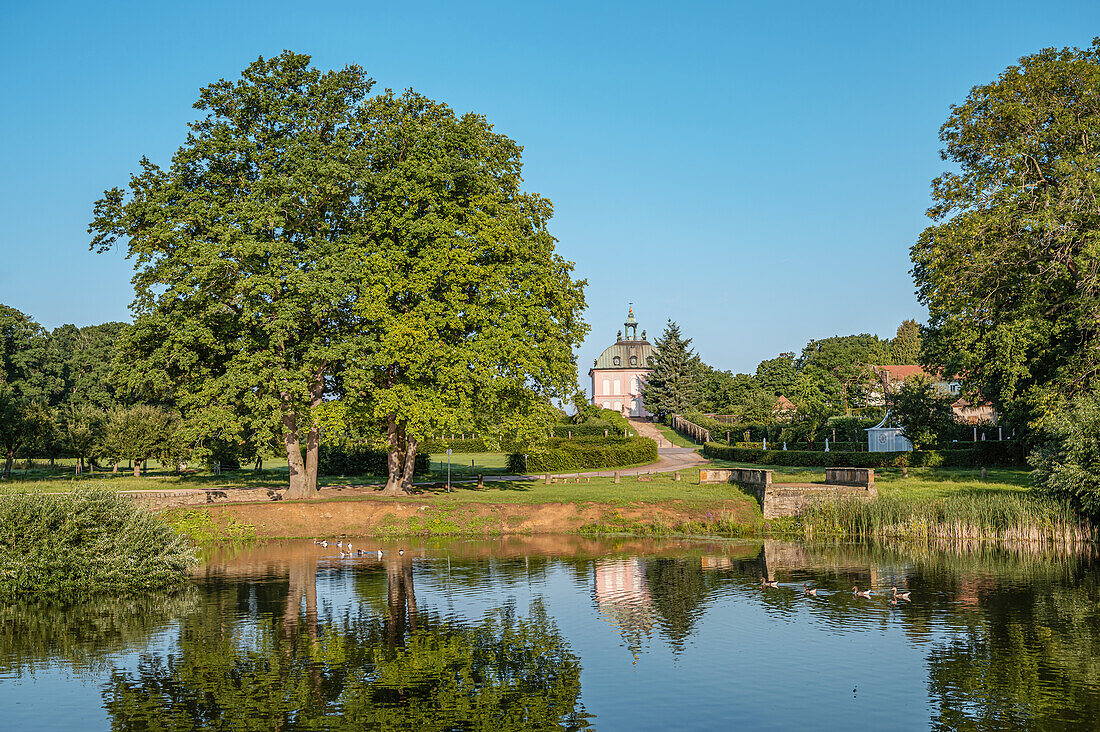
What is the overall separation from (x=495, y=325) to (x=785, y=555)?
17.8 m

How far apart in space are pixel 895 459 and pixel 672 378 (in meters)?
52.1

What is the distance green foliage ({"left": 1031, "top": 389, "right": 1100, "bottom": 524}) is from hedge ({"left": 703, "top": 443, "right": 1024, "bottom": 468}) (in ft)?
65.2

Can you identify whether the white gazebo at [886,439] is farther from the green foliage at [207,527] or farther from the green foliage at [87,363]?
the green foliage at [87,363]

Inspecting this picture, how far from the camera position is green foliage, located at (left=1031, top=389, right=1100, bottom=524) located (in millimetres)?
32562

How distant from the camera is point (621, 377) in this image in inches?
5217

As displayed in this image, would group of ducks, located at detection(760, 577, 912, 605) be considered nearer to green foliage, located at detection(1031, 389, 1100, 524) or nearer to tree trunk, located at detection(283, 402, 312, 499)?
green foliage, located at detection(1031, 389, 1100, 524)

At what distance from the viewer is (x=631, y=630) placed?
71.8 ft

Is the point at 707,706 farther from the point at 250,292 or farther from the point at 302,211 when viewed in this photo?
the point at 302,211

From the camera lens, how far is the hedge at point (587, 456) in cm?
6222

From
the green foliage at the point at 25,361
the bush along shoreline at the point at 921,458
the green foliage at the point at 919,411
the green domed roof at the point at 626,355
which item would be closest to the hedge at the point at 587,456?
the bush along shoreline at the point at 921,458

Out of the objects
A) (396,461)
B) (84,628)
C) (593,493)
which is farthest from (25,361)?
(84,628)

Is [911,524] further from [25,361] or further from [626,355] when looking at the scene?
[626,355]

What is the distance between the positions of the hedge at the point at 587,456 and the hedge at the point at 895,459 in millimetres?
9019

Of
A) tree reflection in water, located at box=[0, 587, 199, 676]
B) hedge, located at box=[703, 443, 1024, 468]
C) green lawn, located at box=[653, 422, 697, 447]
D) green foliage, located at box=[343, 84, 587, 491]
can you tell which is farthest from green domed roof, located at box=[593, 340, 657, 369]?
tree reflection in water, located at box=[0, 587, 199, 676]
